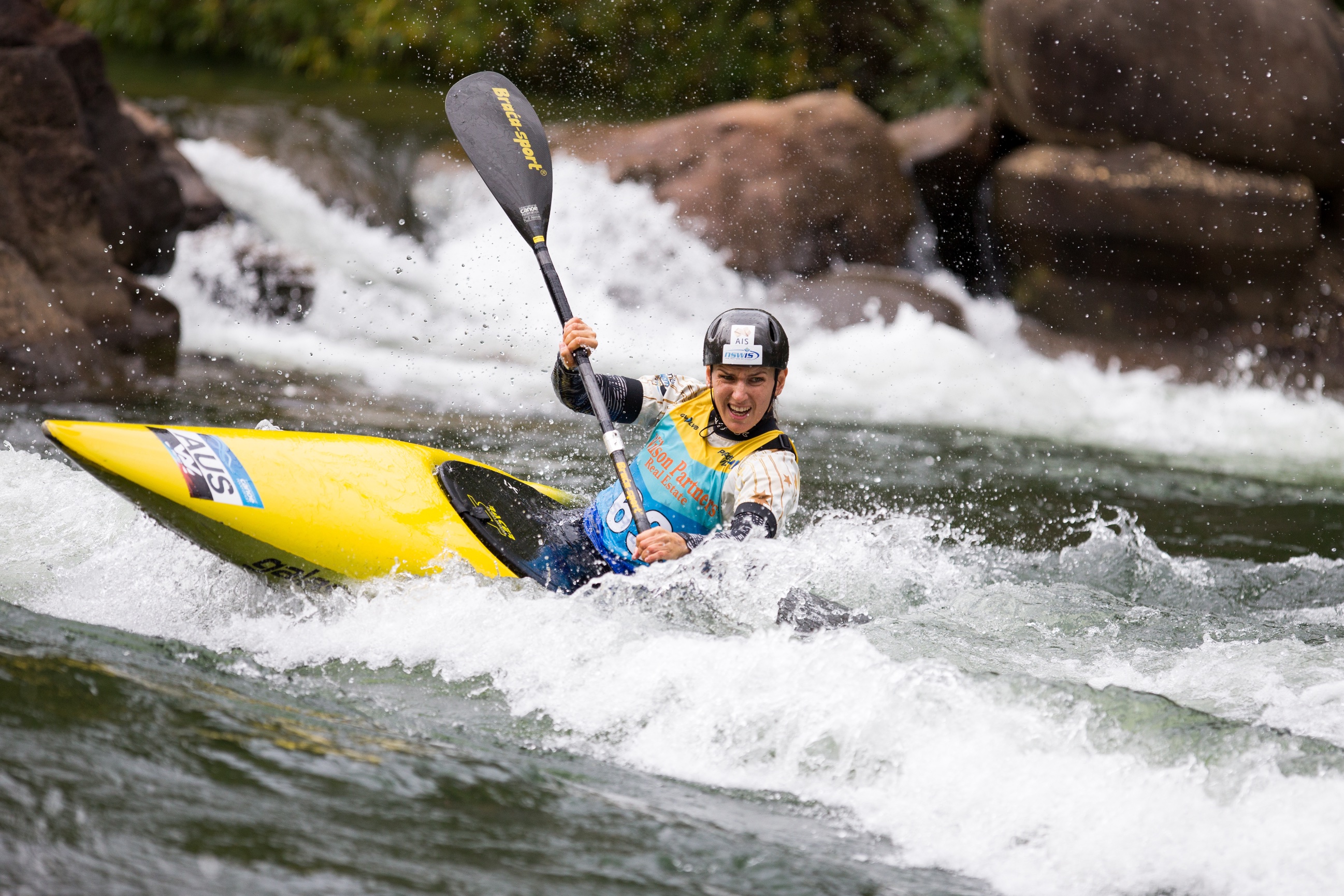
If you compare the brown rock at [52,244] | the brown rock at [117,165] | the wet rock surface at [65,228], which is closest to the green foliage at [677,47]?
the brown rock at [117,165]

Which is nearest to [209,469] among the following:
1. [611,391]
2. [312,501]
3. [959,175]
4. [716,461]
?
[312,501]

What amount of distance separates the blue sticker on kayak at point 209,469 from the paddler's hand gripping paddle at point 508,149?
140 centimetres

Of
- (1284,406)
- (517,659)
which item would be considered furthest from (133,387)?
(1284,406)

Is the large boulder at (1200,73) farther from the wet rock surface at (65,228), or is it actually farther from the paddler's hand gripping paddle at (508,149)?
the wet rock surface at (65,228)

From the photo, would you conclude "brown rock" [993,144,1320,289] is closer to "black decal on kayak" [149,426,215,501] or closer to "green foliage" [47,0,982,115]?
"green foliage" [47,0,982,115]

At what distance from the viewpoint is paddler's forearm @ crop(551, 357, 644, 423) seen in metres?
4.13

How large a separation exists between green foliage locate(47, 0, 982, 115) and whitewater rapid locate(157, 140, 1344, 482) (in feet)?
12.0

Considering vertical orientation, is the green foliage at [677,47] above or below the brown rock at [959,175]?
above

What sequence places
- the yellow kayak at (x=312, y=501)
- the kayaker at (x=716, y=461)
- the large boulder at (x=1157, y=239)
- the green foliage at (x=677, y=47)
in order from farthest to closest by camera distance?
1. the green foliage at (x=677, y=47)
2. the large boulder at (x=1157, y=239)
3. the kayaker at (x=716, y=461)
4. the yellow kayak at (x=312, y=501)

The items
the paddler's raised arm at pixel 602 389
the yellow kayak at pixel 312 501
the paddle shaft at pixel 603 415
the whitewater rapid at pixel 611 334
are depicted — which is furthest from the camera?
the whitewater rapid at pixel 611 334

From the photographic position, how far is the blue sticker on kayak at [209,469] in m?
3.35

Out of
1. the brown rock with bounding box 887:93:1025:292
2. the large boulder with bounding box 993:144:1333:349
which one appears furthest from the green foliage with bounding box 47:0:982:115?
the large boulder with bounding box 993:144:1333:349

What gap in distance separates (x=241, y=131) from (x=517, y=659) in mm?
8830

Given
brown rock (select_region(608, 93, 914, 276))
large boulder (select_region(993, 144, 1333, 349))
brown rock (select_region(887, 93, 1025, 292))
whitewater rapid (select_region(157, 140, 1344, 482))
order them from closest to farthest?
whitewater rapid (select_region(157, 140, 1344, 482)), large boulder (select_region(993, 144, 1333, 349)), brown rock (select_region(608, 93, 914, 276)), brown rock (select_region(887, 93, 1025, 292))
